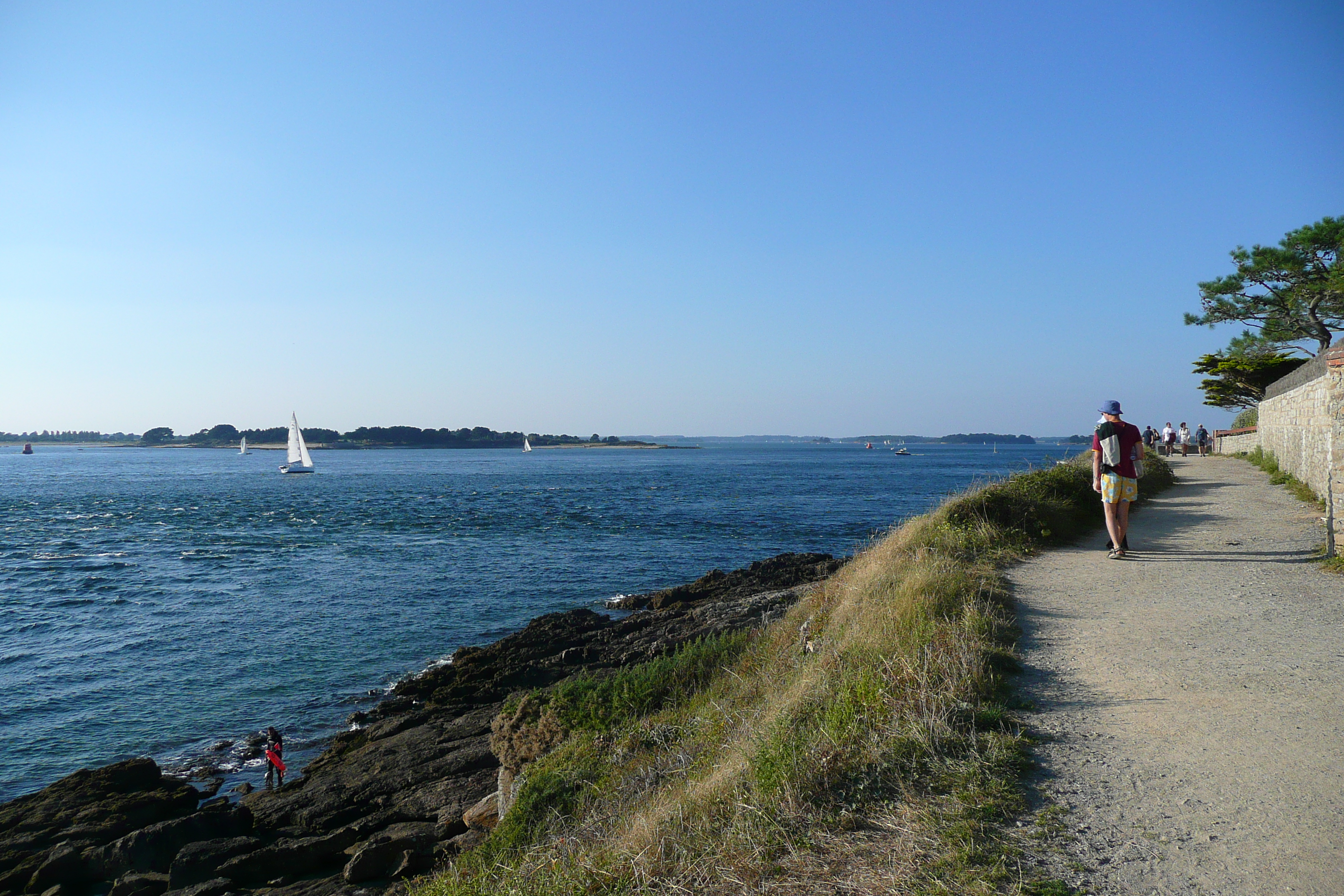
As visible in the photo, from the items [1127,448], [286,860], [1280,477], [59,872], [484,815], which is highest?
[1127,448]

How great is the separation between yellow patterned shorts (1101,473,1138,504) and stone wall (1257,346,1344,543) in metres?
1.98

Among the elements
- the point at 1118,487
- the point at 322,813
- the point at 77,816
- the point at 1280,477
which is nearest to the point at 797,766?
the point at 322,813

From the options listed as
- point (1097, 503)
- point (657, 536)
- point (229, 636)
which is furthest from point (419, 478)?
point (1097, 503)

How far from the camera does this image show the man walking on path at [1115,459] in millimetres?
10102

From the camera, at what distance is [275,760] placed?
1006 cm

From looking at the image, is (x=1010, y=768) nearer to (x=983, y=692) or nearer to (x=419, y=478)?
(x=983, y=692)

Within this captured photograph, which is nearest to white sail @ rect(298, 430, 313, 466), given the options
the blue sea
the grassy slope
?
the blue sea

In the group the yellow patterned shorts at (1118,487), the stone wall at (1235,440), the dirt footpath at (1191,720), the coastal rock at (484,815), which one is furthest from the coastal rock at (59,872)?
the stone wall at (1235,440)

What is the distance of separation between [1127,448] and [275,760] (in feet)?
38.0

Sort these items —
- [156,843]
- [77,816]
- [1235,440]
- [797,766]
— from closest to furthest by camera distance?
[797,766] → [156,843] → [77,816] → [1235,440]

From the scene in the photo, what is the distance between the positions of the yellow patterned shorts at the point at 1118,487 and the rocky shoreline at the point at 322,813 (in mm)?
5131

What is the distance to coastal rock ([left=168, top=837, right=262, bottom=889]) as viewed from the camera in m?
7.25

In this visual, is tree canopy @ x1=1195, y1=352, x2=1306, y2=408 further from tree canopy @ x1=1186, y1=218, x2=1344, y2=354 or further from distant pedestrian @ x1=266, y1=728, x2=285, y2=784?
distant pedestrian @ x1=266, y1=728, x2=285, y2=784

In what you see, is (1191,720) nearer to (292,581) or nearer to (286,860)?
(286,860)
